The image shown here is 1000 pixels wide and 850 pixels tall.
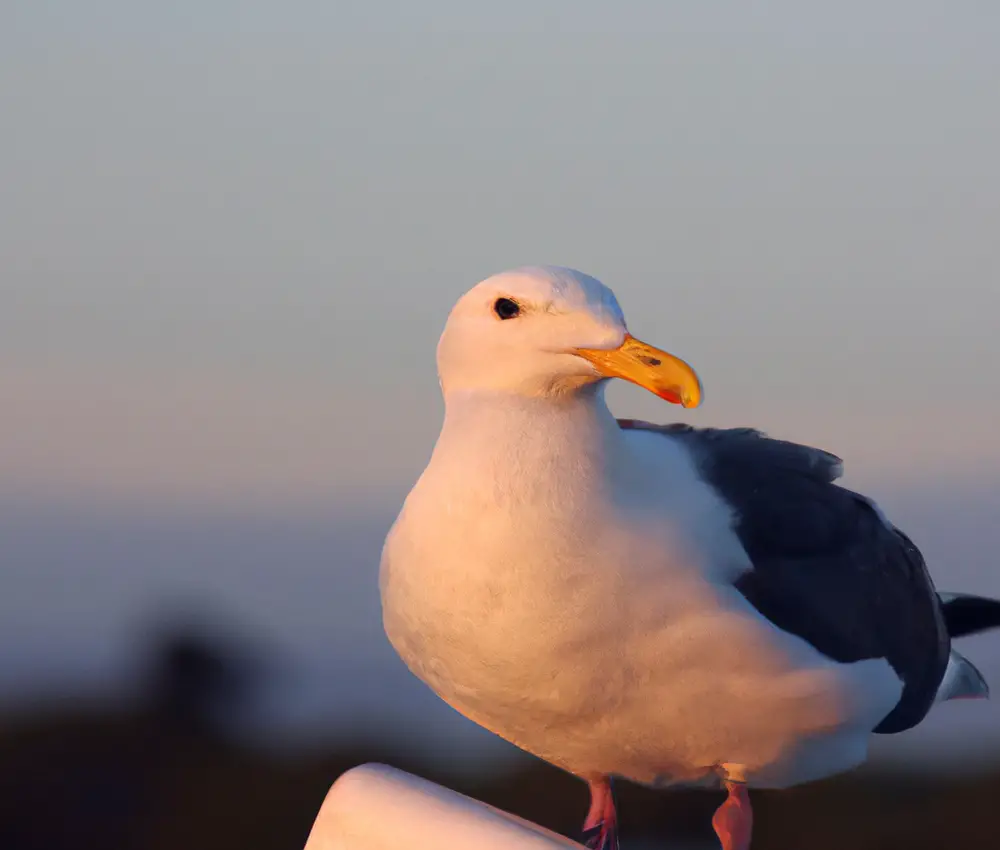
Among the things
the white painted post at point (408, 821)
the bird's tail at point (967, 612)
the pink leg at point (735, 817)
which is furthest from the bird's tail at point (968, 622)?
the white painted post at point (408, 821)

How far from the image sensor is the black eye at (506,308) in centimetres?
503

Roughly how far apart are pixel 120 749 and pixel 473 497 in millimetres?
8451

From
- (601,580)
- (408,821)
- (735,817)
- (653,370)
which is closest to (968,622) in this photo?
(735,817)

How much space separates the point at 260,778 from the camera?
11289 mm

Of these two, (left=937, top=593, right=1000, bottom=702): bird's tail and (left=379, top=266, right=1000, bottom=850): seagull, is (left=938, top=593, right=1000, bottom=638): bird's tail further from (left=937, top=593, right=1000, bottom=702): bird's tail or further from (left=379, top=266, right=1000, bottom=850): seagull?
(left=379, top=266, right=1000, bottom=850): seagull

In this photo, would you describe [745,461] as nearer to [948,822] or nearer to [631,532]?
[631,532]

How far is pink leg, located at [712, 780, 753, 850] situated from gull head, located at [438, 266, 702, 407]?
72.9 inches

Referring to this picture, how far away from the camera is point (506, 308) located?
506cm

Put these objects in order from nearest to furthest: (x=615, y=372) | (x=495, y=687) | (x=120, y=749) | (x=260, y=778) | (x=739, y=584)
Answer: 1. (x=615, y=372)
2. (x=495, y=687)
3. (x=739, y=584)
4. (x=260, y=778)
5. (x=120, y=749)

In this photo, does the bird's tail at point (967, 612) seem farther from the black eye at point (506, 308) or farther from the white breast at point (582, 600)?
the black eye at point (506, 308)

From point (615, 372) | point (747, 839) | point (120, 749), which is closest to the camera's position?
point (615, 372)

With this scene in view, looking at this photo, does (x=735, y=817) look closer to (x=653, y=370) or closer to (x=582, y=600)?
(x=582, y=600)

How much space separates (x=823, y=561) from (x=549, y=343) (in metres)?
1.90

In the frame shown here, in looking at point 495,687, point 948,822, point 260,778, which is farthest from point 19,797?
point 495,687
